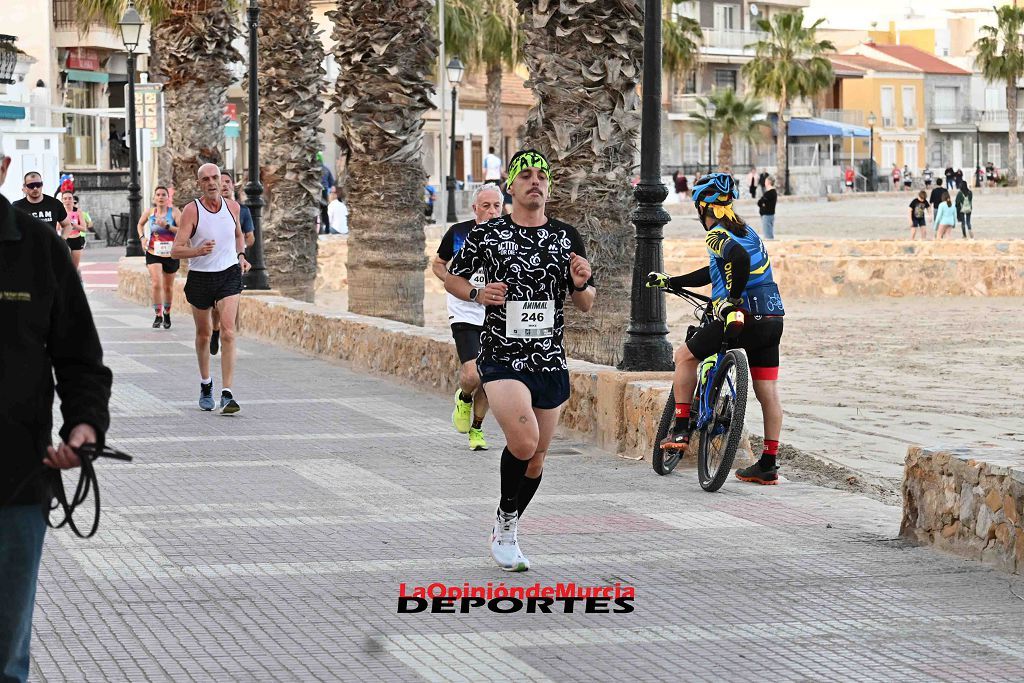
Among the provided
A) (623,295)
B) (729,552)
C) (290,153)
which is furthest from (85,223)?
(729,552)

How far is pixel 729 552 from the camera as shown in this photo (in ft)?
25.2

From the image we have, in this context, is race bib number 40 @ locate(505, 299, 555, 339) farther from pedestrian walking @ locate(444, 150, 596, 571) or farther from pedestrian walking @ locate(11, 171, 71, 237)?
pedestrian walking @ locate(11, 171, 71, 237)

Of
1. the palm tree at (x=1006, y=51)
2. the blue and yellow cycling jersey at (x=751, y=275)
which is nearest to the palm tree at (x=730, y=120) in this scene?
the palm tree at (x=1006, y=51)

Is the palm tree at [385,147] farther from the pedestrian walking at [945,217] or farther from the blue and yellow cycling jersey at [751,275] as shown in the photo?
the pedestrian walking at [945,217]

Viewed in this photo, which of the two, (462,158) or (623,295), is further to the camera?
(462,158)

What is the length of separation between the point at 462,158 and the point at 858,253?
4840 cm

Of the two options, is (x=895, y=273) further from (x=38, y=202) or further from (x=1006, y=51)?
(x=1006, y=51)

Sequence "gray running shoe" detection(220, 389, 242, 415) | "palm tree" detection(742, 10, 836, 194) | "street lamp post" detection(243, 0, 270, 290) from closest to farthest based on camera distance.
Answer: "gray running shoe" detection(220, 389, 242, 415)
"street lamp post" detection(243, 0, 270, 290)
"palm tree" detection(742, 10, 836, 194)

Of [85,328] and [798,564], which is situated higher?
[85,328]

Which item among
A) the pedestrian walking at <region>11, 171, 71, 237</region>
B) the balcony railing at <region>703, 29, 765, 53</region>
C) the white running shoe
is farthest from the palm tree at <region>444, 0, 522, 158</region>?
the white running shoe

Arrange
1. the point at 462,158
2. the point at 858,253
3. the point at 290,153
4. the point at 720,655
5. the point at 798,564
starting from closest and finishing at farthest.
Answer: the point at 720,655, the point at 798,564, the point at 290,153, the point at 858,253, the point at 462,158

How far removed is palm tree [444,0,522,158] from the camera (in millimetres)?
59750

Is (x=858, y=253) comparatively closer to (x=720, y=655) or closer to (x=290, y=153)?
(x=290, y=153)

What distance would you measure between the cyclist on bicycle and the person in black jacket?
222 inches
